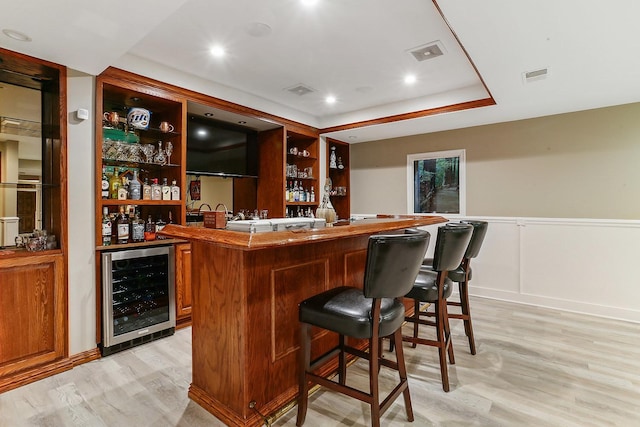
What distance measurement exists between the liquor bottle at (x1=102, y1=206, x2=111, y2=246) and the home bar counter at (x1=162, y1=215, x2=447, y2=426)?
51.7 inches

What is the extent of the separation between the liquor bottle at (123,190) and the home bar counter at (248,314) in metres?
1.42

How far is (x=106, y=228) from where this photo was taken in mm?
2842

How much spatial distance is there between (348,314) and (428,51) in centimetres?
247

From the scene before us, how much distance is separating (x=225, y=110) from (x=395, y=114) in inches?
86.9

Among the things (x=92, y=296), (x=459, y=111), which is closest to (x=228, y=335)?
(x=92, y=296)

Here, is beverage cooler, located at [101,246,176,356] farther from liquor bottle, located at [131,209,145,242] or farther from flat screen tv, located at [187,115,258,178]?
flat screen tv, located at [187,115,258,178]

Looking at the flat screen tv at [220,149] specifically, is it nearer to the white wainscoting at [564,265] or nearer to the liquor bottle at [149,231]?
the liquor bottle at [149,231]

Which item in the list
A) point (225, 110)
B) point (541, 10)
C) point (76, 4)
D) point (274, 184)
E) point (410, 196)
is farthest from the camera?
point (410, 196)

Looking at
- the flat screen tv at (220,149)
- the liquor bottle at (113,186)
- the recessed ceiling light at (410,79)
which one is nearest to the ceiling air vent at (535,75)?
the recessed ceiling light at (410,79)

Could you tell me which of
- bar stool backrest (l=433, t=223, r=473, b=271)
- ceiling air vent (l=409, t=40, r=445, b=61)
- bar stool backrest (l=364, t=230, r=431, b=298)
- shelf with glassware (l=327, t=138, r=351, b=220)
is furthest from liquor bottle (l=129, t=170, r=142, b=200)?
shelf with glassware (l=327, t=138, r=351, b=220)

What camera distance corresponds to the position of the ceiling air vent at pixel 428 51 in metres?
2.76

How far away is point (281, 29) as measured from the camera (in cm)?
252

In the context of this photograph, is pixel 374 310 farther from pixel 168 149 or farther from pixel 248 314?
pixel 168 149

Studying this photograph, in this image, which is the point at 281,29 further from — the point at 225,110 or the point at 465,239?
the point at 465,239
